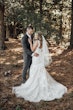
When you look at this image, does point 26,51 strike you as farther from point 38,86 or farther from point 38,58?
point 38,86

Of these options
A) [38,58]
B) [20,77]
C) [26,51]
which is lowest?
[20,77]

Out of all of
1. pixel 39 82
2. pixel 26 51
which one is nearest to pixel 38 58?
pixel 26 51

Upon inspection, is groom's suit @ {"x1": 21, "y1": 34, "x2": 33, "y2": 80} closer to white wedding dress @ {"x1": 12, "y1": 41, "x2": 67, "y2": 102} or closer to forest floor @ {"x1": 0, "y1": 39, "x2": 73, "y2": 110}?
white wedding dress @ {"x1": 12, "y1": 41, "x2": 67, "y2": 102}

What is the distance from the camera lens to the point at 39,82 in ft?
24.3

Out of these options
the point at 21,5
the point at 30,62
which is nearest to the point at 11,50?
the point at 21,5

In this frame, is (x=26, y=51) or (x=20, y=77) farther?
(x=20, y=77)

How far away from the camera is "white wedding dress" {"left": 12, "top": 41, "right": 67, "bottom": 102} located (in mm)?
7184

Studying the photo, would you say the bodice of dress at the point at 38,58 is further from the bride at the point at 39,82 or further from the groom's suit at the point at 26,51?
the groom's suit at the point at 26,51

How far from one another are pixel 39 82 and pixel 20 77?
1.61m

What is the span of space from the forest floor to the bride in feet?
0.86

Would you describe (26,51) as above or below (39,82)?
above

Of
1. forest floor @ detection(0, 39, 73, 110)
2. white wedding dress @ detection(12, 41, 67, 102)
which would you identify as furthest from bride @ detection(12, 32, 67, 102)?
forest floor @ detection(0, 39, 73, 110)

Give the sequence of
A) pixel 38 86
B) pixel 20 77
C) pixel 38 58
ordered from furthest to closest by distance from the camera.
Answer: pixel 20 77 < pixel 38 58 < pixel 38 86

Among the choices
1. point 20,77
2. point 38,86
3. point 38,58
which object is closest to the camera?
point 38,86
